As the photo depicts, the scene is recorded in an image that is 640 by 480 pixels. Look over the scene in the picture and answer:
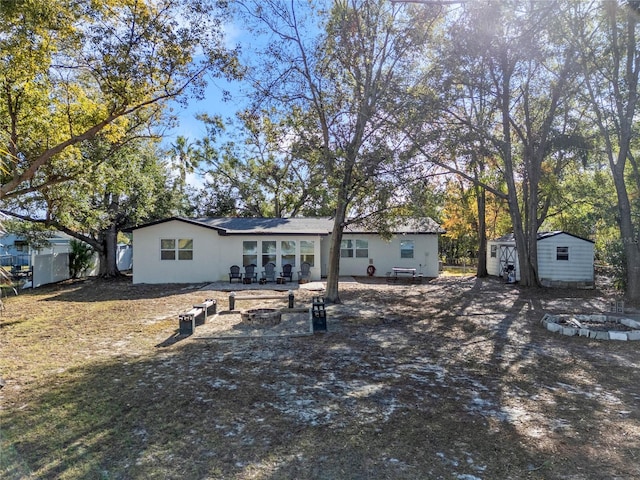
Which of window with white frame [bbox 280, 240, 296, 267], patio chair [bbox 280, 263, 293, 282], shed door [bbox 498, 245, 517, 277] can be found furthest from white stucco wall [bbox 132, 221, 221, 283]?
shed door [bbox 498, 245, 517, 277]

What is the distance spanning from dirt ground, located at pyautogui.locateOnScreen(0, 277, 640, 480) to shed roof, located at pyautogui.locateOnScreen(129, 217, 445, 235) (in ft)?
27.2

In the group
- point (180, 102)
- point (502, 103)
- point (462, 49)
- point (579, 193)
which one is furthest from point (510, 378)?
point (579, 193)

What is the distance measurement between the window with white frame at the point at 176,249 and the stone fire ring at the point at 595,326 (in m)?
14.0

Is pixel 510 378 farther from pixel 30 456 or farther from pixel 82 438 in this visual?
pixel 30 456

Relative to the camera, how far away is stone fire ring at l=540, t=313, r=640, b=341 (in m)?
7.45

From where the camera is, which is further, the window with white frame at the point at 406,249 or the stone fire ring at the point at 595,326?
the window with white frame at the point at 406,249

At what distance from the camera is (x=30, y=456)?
3.32 metres

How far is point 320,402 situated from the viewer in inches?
177

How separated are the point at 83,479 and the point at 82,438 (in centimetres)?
79

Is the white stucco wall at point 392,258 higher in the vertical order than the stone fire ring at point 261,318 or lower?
higher

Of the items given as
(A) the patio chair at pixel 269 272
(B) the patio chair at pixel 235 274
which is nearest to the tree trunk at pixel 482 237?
(A) the patio chair at pixel 269 272

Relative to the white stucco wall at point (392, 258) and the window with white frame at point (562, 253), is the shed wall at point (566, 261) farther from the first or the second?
the white stucco wall at point (392, 258)

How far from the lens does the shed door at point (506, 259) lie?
18.8m

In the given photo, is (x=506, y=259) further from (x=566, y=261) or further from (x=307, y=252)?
(x=307, y=252)
